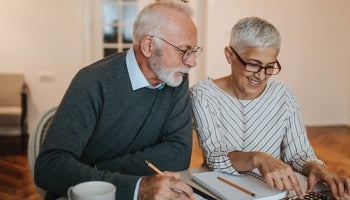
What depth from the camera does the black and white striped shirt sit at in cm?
153

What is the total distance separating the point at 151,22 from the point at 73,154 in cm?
51

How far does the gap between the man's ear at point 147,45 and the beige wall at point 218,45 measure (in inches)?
151

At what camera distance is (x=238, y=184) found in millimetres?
1188

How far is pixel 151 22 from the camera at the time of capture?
1347 millimetres

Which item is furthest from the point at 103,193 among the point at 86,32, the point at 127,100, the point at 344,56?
the point at 344,56

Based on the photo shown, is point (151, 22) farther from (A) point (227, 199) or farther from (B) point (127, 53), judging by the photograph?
(A) point (227, 199)

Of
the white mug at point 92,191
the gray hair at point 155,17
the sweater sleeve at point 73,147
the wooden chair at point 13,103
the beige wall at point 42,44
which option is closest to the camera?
the white mug at point 92,191

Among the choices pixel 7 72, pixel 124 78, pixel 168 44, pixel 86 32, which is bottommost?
pixel 7 72

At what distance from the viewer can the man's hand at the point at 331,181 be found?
45.8 inches

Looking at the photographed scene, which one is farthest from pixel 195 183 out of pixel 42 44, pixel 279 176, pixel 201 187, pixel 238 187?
pixel 42 44

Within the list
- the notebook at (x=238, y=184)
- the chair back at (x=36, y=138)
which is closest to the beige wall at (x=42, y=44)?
the chair back at (x=36, y=138)

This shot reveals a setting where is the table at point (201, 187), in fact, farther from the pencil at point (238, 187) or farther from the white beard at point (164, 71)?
the white beard at point (164, 71)

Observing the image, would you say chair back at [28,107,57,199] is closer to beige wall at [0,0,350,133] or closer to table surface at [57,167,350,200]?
table surface at [57,167,350,200]

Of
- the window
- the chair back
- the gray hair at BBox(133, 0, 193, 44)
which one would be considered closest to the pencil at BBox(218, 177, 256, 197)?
the gray hair at BBox(133, 0, 193, 44)
